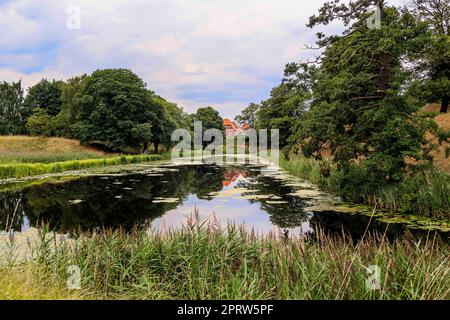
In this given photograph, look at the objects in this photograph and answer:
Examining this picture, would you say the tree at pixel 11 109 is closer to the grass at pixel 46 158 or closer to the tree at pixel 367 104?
the grass at pixel 46 158

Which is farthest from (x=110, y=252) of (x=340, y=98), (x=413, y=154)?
(x=340, y=98)

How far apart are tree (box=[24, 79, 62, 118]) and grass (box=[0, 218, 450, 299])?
63757 millimetres

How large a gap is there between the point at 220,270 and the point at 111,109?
1666 inches

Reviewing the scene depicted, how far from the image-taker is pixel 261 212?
11.1 m

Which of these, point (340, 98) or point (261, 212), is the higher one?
point (340, 98)

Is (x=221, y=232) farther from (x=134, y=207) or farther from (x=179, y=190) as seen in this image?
(x=179, y=190)

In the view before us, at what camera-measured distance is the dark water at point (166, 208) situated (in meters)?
9.05

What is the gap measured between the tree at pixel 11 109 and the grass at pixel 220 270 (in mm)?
64038

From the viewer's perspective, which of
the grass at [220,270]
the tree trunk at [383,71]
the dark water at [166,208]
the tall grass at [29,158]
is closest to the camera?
the grass at [220,270]

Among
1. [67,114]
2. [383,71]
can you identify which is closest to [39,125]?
[67,114]

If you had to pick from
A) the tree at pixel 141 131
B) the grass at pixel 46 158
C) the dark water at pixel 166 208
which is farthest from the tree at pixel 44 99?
the dark water at pixel 166 208

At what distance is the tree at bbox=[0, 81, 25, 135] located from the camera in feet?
195
